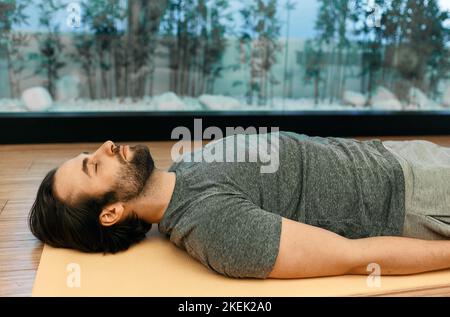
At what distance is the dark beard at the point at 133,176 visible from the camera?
4.84ft

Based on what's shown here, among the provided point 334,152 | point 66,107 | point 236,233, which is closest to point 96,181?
point 236,233

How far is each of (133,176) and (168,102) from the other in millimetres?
2037

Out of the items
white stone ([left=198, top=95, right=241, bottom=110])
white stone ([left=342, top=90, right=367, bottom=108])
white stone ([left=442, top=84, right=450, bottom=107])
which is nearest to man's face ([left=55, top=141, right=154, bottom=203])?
white stone ([left=198, top=95, right=241, bottom=110])

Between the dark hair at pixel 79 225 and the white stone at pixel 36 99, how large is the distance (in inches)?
73.9

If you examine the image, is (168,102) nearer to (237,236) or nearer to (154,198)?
(154,198)

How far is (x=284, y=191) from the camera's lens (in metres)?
1.53

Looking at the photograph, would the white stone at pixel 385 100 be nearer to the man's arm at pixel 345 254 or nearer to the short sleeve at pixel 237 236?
the man's arm at pixel 345 254

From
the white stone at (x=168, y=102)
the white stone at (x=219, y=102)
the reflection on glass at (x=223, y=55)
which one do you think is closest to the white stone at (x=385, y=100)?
the reflection on glass at (x=223, y=55)

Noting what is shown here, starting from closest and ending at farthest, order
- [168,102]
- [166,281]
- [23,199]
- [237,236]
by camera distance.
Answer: [237,236] → [166,281] → [23,199] → [168,102]

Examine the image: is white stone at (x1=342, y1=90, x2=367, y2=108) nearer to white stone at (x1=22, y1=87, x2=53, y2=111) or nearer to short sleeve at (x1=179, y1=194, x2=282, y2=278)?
white stone at (x1=22, y1=87, x2=53, y2=111)

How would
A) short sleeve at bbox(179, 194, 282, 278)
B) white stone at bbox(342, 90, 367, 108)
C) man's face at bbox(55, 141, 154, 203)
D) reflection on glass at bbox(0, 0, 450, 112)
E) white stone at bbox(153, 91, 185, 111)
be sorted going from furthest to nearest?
white stone at bbox(342, 90, 367, 108) → white stone at bbox(153, 91, 185, 111) → reflection on glass at bbox(0, 0, 450, 112) → man's face at bbox(55, 141, 154, 203) → short sleeve at bbox(179, 194, 282, 278)

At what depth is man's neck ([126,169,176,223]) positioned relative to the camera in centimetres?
150

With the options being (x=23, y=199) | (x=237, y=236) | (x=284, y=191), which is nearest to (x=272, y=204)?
(x=284, y=191)

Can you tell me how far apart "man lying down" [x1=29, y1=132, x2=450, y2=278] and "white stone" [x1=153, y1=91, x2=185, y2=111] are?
1.88 meters
